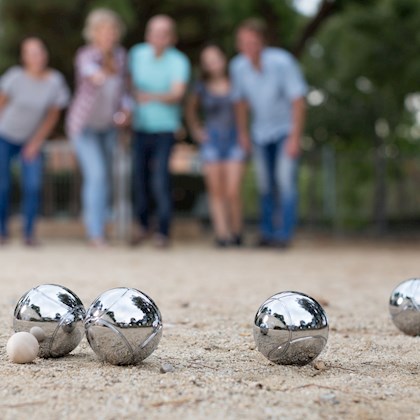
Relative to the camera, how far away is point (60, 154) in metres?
12.3

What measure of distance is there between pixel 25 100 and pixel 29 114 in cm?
15

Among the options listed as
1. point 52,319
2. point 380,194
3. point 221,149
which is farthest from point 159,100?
point 380,194

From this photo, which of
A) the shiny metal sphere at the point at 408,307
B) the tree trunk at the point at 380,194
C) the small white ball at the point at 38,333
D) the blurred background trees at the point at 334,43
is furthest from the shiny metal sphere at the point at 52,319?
the tree trunk at the point at 380,194

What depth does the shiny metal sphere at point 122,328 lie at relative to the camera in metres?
2.39

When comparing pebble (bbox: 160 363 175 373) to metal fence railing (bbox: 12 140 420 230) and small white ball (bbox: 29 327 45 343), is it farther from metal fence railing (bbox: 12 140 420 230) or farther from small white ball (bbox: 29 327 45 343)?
metal fence railing (bbox: 12 140 420 230)

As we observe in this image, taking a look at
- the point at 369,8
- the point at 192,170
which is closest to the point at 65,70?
the point at 192,170

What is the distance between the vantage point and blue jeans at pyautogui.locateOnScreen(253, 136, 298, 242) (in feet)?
25.7

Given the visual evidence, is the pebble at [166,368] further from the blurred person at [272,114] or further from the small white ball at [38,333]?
the blurred person at [272,114]

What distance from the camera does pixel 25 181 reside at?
318 inches

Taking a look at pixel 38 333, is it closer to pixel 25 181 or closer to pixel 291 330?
pixel 291 330

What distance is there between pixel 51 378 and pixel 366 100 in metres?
13.1

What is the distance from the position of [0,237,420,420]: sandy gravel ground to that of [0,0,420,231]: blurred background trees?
565cm

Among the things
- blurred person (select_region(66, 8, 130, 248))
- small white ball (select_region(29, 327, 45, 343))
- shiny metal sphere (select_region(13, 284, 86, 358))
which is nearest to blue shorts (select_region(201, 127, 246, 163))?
blurred person (select_region(66, 8, 130, 248))

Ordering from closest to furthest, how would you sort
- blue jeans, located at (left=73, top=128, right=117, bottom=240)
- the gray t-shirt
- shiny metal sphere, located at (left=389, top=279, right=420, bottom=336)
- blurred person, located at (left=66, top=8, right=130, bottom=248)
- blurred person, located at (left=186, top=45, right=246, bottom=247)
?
shiny metal sphere, located at (left=389, top=279, right=420, bottom=336), blurred person, located at (left=66, top=8, right=130, bottom=248), blue jeans, located at (left=73, top=128, right=117, bottom=240), the gray t-shirt, blurred person, located at (left=186, top=45, right=246, bottom=247)
